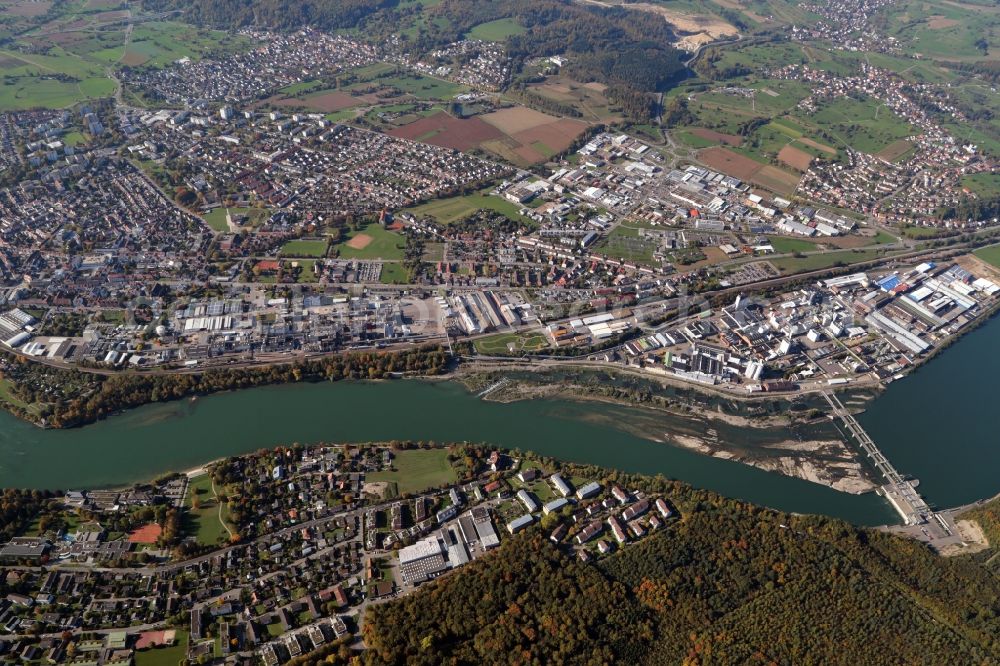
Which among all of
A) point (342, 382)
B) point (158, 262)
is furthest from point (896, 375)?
point (158, 262)

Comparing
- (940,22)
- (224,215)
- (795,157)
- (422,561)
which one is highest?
(940,22)

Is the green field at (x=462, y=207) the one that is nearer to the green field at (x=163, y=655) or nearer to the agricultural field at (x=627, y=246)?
the agricultural field at (x=627, y=246)

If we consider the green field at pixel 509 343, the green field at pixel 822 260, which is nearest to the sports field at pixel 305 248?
the green field at pixel 509 343

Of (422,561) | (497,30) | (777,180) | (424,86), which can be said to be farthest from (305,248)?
(497,30)

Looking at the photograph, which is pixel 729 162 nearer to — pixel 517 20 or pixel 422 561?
pixel 517 20

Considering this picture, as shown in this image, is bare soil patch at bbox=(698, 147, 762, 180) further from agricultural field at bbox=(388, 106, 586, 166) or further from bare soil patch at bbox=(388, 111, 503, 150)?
bare soil patch at bbox=(388, 111, 503, 150)

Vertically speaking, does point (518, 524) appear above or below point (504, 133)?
below
